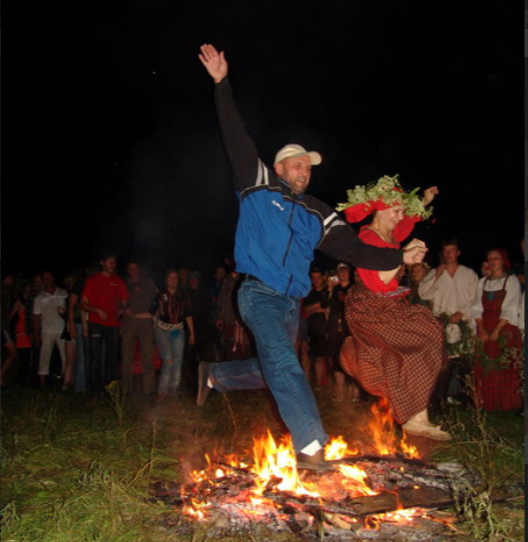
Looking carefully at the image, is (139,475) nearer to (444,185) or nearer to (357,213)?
(357,213)

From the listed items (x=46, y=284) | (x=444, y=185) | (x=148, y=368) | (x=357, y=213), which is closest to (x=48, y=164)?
(x=444, y=185)

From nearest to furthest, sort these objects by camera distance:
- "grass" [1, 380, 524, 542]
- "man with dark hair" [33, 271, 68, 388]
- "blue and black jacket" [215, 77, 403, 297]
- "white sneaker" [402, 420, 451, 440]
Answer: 1. "grass" [1, 380, 524, 542]
2. "blue and black jacket" [215, 77, 403, 297]
3. "white sneaker" [402, 420, 451, 440]
4. "man with dark hair" [33, 271, 68, 388]

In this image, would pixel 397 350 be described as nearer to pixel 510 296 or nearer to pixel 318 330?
pixel 510 296

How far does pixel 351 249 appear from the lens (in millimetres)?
4488

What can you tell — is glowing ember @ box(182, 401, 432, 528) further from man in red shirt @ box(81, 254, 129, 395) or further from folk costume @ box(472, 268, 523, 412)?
man in red shirt @ box(81, 254, 129, 395)

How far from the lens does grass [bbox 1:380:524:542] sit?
321cm

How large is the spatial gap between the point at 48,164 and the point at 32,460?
26429 millimetres

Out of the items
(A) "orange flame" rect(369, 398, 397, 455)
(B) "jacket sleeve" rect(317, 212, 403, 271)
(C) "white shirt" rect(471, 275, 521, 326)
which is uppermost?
(B) "jacket sleeve" rect(317, 212, 403, 271)

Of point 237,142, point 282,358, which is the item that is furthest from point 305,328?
point 237,142

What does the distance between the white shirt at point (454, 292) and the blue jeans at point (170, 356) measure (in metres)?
3.61

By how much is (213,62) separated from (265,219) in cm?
107

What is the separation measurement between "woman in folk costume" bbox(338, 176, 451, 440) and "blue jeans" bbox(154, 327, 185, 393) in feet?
12.6

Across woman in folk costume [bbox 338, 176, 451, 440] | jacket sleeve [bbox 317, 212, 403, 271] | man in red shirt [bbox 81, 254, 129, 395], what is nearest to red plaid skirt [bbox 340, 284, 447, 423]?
woman in folk costume [bbox 338, 176, 451, 440]

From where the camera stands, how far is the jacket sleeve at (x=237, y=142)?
12.8ft
